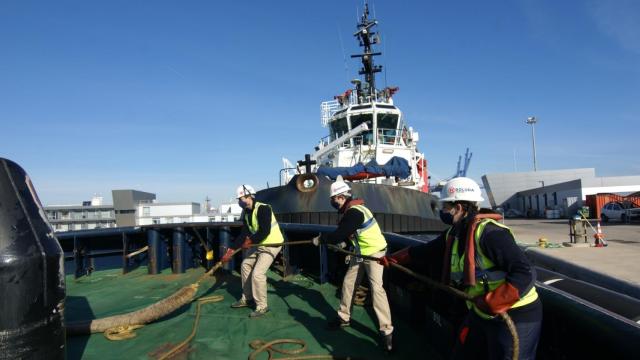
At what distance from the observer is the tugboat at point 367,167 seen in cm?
942

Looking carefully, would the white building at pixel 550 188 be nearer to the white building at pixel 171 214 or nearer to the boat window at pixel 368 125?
the boat window at pixel 368 125

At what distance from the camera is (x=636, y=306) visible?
2.31 metres

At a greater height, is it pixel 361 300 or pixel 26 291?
pixel 26 291

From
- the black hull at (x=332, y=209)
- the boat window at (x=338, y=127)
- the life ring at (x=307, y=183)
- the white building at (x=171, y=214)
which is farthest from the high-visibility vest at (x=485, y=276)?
the white building at (x=171, y=214)

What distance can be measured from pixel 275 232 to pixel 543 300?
10.8 feet

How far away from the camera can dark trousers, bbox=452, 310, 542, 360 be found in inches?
81.2

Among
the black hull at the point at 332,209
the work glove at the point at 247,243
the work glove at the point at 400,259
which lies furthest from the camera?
the black hull at the point at 332,209

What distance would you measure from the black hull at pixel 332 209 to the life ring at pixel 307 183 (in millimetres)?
46

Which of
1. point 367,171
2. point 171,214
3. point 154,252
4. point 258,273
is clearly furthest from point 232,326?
point 171,214

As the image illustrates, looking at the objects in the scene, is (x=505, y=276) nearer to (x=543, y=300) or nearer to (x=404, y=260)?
(x=543, y=300)

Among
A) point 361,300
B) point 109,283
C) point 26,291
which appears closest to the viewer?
point 26,291

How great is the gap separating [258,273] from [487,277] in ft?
10.5

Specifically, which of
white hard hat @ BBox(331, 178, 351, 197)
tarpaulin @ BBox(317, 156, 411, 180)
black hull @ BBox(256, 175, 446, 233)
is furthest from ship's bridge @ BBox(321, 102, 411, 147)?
white hard hat @ BBox(331, 178, 351, 197)

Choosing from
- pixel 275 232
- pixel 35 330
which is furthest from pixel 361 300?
pixel 35 330
